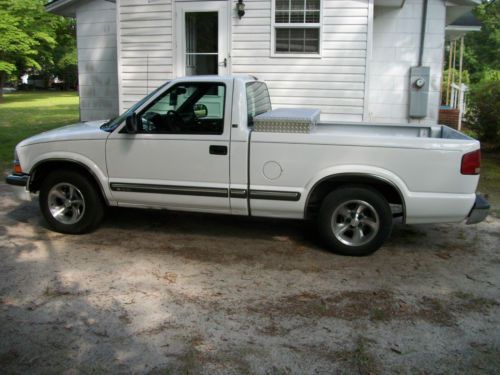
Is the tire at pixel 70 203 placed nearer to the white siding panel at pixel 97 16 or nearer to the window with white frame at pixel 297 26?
the window with white frame at pixel 297 26

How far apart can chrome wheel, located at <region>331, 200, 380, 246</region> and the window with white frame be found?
5.76 metres

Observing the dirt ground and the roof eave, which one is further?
the roof eave

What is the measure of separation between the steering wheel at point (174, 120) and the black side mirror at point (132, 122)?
0.33 metres

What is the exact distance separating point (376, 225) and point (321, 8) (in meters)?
6.12

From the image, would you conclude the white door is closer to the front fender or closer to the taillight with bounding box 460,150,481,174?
the front fender

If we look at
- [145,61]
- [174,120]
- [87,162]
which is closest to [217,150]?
[174,120]

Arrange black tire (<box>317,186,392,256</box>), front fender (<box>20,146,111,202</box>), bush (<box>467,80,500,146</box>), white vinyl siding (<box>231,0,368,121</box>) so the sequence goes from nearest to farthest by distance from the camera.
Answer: black tire (<box>317,186,392,256</box>)
front fender (<box>20,146,111,202</box>)
white vinyl siding (<box>231,0,368,121</box>)
bush (<box>467,80,500,146</box>)

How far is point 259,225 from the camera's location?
6594mm

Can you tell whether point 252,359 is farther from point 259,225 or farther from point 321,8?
point 321,8

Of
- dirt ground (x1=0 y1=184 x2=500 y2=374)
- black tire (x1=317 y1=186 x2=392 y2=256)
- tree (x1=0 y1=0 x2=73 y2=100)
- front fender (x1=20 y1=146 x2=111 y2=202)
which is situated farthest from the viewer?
tree (x1=0 y1=0 x2=73 y2=100)

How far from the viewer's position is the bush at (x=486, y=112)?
11.3m

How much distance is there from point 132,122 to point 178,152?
569mm

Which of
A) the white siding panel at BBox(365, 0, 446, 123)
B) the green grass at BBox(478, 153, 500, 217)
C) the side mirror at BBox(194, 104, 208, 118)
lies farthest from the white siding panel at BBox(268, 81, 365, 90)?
the side mirror at BBox(194, 104, 208, 118)

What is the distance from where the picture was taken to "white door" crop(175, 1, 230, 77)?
10.5 meters
